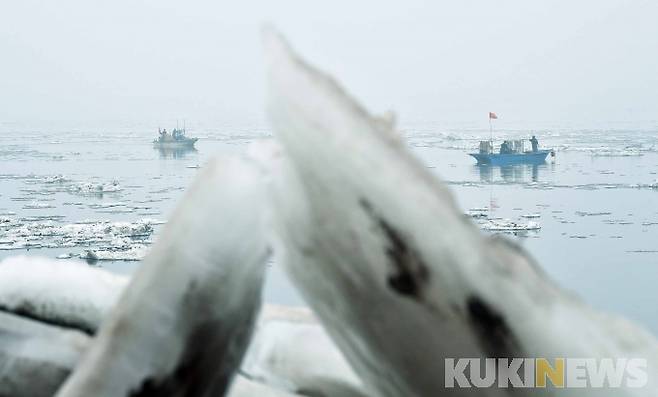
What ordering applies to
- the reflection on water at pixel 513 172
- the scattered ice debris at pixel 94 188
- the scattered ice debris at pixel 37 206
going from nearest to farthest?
1. the scattered ice debris at pixel 37 206
2. the scattered ice debris at pixel 94 188
3. the reflection on water at pixel 513 172

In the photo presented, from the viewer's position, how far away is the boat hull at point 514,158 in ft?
49.4

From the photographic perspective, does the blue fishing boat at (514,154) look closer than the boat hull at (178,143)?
Yes

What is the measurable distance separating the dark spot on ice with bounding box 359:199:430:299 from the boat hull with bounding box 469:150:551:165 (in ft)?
49.1

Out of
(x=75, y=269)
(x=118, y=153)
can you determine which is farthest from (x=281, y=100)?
(x=118, y=153)

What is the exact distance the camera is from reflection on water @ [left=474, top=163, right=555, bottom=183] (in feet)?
48.1

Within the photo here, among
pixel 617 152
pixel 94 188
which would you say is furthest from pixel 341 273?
pixel 617 152

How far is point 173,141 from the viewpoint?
18406 millimetres

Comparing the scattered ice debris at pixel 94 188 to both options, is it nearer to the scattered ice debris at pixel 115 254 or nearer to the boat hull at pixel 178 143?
the boat hull at pixel 178 143

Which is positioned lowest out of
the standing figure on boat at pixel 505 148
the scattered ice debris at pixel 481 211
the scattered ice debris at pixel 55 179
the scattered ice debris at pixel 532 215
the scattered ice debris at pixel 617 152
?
the scattered ice debris at pixel 532 215

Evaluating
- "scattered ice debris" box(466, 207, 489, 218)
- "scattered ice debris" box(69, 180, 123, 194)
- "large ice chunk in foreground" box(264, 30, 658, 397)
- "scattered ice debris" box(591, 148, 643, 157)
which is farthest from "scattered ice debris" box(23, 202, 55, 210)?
"scattered ice debris" box(591, 148, 643, 157)

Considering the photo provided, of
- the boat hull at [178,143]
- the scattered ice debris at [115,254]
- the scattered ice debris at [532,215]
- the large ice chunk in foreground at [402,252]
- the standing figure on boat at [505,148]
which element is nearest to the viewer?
the large ice chunk in foreground at [402,252]

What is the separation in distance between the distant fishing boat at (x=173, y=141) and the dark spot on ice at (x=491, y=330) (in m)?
18.0

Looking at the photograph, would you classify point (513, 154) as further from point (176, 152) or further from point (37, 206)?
point (37, 206)

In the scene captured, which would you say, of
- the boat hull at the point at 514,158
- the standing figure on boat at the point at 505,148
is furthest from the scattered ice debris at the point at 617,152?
the standing figure on boat at the point at 505,148
